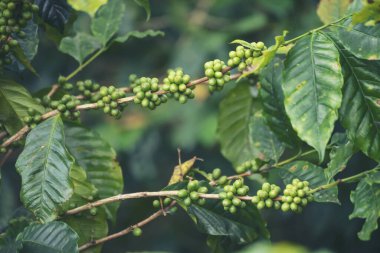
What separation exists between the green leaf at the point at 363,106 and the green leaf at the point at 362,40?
29 millimetres

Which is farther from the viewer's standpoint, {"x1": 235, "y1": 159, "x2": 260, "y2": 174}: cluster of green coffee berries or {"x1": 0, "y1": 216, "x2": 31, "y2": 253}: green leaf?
{"x1": 235, "y1": 159, "x2": 260, "y2": 174}: cluster of green coffee berries

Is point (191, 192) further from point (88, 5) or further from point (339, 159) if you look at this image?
point (88, 5)

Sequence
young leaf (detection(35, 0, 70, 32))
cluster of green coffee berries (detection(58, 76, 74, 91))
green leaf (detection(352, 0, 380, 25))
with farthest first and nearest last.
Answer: cluster of green coffee berries (detection(58, 76, 74, 91)) < young leaf (detection(35, 0, 70, 32)) < green leaf (detection(352, 0, 380, 25))

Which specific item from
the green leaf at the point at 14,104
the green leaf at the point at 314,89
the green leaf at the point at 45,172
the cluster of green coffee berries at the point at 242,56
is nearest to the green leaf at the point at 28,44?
the green leaf at the point at 14,104

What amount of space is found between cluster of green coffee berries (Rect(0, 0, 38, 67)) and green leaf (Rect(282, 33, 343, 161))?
1.68ft

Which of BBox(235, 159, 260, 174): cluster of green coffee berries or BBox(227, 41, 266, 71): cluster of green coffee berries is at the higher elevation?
BBox(227, 41, 266, 71): cluster of green coffee berries

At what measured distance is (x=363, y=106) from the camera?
1215 millimetres

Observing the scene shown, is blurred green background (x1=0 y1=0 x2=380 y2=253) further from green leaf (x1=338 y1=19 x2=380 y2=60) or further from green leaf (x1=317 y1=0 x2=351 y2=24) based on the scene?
green leaf (x1=338 y1=19 x2=380 y2=60)

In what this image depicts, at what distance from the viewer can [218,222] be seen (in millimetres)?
1331

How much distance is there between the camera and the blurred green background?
141 inches

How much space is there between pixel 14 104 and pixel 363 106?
27.6 inches

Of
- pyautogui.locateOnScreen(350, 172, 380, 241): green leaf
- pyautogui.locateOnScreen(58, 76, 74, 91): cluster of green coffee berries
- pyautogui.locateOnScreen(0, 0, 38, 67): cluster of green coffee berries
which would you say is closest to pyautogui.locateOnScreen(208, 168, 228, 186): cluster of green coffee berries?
pyautogui.locateOnScreen(350, 172, 380, 241): green leaf

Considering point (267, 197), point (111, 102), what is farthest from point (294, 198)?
point (111, 102)

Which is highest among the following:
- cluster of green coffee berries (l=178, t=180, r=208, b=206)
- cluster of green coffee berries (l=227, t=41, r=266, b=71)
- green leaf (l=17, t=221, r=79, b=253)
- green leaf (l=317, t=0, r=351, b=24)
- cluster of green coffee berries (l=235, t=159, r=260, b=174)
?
cluster of green coffee berries (l=227, t=41, r=266, b=71)
